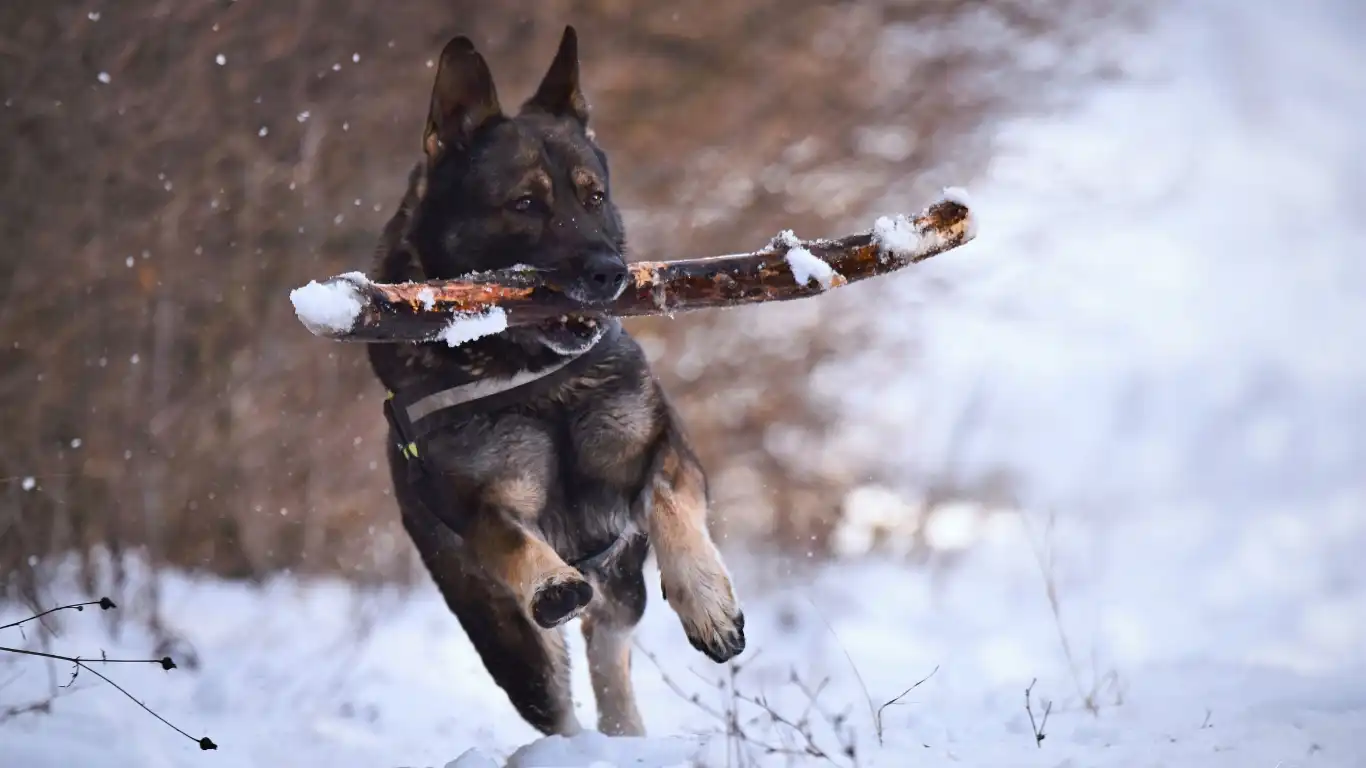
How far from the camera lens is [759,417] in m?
8.71

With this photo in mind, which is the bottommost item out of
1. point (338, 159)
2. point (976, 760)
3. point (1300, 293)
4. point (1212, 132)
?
point (976, 760)

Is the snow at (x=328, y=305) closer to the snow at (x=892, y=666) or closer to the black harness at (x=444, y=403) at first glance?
the black harness at (x=444, y=403)

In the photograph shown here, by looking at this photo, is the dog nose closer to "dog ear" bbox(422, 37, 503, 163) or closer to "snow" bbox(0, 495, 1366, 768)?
"dog ear" bbox(422, 37, 503, 163)

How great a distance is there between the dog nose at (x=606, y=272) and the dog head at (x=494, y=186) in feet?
0.48

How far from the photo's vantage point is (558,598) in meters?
2.69

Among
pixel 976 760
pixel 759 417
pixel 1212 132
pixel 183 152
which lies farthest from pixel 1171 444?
pixel 183 152

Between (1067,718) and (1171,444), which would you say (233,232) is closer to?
(1067,718)

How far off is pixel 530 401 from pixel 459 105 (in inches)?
41.3

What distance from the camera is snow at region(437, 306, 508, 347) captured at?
2605 mm

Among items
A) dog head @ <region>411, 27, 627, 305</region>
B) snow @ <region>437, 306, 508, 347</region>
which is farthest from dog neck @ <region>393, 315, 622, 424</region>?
snow @ <region>437, 306, 508, 347</region>

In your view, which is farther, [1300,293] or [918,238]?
[1300,293]

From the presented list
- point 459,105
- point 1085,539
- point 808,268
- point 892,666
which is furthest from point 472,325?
point 1085,539

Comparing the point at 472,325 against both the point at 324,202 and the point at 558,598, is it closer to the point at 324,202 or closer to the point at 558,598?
the point at 558,598

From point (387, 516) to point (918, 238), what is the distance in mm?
5614
